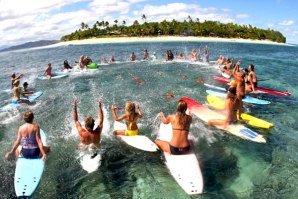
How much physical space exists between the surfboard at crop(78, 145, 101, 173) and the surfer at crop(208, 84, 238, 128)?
5584 millimetres

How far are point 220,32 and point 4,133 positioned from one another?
123 metres

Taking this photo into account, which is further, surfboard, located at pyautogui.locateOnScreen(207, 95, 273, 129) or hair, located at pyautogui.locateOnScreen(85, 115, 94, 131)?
surfboard, located at pyautogui.locateOnScreen(207, 95, 273, 129)

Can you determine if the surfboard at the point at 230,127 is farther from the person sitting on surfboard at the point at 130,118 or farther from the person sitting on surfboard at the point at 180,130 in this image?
the person sitting on surfboard at the point at 130,118

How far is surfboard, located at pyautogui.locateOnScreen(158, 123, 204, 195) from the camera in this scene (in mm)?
8578

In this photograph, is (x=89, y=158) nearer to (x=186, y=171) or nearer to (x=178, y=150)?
(x=178, y=150)

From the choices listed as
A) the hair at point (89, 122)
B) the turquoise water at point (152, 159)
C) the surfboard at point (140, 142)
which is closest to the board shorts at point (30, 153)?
the turquoise water at point (152, 159)

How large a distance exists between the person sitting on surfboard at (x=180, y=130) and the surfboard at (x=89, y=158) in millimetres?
2316

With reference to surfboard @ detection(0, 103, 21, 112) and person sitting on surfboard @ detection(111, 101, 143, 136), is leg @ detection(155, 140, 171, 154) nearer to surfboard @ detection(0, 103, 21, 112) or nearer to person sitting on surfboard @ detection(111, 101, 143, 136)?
person sitting on surfboard @ detection(111, 101, 143, 136)

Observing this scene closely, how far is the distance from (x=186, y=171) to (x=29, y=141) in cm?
468

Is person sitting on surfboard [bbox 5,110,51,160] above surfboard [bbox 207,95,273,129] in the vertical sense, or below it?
above

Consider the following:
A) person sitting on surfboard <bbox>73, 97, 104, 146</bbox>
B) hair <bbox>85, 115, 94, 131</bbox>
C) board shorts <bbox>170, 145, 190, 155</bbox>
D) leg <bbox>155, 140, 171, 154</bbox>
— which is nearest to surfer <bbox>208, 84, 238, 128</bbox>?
leg <bbox>155, 140, 171, 154</bbox>

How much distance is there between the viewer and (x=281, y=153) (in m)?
11.8

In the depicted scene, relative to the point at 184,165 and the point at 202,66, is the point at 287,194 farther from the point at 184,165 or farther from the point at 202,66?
the point at 202,66

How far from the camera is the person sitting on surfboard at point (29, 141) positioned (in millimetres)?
9102
